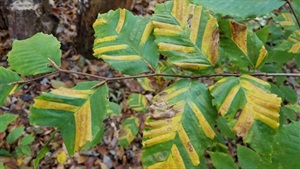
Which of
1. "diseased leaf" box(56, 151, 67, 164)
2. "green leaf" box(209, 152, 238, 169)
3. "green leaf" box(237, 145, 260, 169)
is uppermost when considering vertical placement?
"green leaf" box(237, 145, 260, 169)

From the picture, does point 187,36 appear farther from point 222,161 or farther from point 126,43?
point 222,161

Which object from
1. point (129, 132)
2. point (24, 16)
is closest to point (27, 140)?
point (129, 132)

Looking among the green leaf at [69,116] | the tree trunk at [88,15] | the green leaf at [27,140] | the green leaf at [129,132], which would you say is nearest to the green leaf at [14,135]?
the green leaf at [27,140]

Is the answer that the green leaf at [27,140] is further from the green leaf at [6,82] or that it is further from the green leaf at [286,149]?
the green leaf at [286,149]

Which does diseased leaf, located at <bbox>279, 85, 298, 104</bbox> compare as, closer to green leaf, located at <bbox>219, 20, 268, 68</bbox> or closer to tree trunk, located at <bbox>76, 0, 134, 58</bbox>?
green leaf, located at <bbox>219, 20, 268, 68</bbox>

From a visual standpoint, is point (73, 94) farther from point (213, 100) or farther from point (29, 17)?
point (29, 17)

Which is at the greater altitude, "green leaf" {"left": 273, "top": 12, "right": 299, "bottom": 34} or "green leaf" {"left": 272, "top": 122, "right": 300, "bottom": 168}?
"green leaf" {"left": 273, "top": 12, "right": 299, "bottom": 34}

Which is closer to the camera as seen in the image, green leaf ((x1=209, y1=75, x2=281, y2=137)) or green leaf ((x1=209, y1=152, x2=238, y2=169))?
green leaf ((x1=209, y1=75, x2=281, y2=137))

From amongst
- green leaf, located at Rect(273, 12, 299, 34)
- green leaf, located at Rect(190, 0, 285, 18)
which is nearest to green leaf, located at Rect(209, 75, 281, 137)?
green leaf, located at Rect(190, 0, 285, 18)
